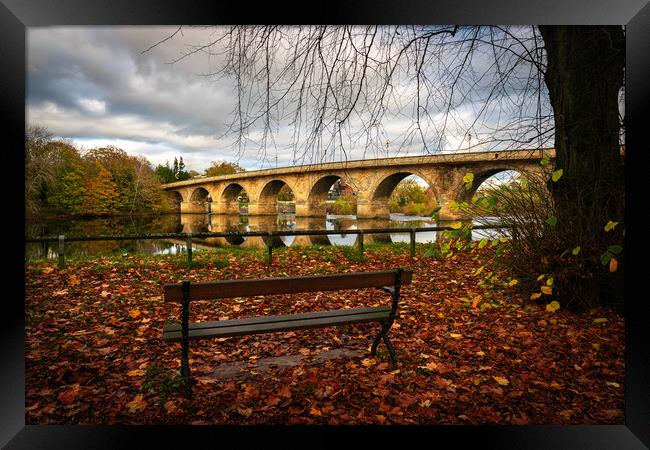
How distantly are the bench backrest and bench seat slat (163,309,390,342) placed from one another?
243mm

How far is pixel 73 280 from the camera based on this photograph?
540cm

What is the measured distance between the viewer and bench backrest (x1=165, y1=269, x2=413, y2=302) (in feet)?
7.75

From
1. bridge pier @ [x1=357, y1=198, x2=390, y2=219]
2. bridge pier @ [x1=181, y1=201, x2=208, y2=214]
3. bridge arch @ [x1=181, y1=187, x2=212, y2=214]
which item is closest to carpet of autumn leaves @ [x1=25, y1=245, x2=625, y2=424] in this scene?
bridge pier @ [x1=357, y1=198, x2=390, y2=219]

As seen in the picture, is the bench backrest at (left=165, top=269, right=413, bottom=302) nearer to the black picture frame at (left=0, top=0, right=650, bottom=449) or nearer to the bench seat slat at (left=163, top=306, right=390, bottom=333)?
the bench seat slat at (left=163, top=306, right=390, bottom=333)

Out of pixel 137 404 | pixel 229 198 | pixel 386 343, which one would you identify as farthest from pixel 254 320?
pixel 229 198

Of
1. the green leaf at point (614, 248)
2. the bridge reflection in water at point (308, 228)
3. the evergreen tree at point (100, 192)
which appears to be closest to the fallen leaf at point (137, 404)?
the green leaf at point (614, 248)

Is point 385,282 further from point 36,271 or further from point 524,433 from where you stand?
point 36,271

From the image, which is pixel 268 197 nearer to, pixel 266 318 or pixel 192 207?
pixel 192 207

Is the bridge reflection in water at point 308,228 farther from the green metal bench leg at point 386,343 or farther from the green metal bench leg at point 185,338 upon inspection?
the green metal bench leg at point 185,338

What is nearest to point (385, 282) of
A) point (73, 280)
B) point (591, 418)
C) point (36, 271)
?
point (591, 418)

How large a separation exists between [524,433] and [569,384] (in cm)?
78
